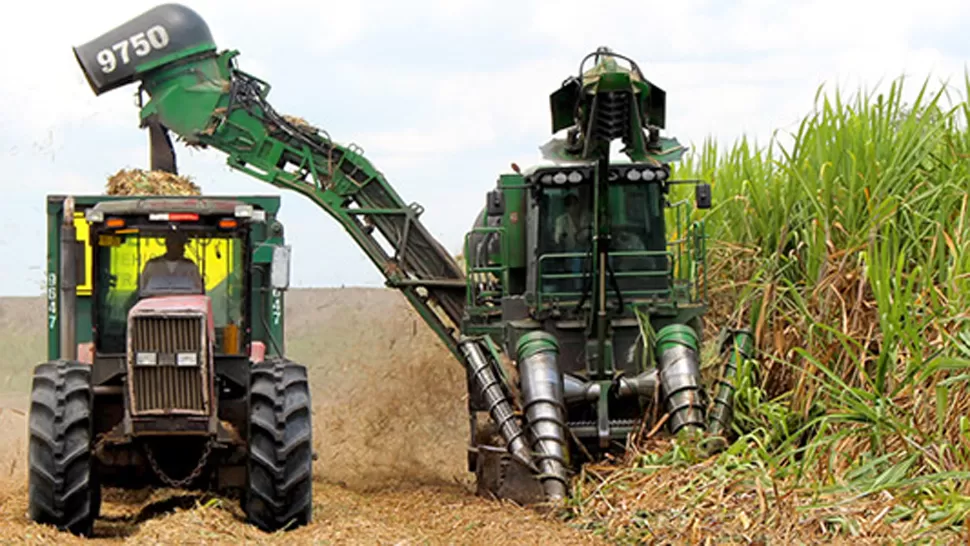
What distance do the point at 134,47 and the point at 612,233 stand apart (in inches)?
206

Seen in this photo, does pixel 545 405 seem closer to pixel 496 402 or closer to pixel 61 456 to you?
pixel 496 402

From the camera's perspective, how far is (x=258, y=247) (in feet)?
36.4

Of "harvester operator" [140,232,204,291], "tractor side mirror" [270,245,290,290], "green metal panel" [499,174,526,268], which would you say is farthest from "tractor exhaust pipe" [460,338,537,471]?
"harvester operator" [140,232,204,291]

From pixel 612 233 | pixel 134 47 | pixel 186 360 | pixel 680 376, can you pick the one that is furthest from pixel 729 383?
pixel 134 47

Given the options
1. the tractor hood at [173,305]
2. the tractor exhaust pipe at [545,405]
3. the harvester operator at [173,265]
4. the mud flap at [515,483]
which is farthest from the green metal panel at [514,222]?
the tractor hood at [173,305]

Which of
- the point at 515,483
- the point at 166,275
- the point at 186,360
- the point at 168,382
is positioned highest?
the point at 166,275

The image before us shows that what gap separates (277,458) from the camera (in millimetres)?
9008

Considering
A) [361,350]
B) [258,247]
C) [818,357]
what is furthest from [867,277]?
[361,350]

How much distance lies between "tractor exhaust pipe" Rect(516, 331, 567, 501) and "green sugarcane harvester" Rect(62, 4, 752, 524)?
12mm

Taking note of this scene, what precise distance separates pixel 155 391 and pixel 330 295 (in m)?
12.1

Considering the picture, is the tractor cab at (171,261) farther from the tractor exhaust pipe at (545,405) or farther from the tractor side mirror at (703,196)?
the tractor side mirror at (703,196)

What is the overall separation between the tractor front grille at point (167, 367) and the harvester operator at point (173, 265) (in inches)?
36.4

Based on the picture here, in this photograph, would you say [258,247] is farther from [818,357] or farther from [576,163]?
[818,357]

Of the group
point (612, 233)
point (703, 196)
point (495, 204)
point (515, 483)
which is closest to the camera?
point (515, 483)
